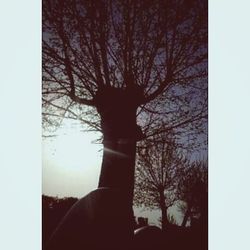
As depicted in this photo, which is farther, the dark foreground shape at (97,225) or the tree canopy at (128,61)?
the tree canopy at (128,61)

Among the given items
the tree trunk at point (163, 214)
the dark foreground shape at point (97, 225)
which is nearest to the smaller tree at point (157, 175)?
the tree trunk at point (163, 214)

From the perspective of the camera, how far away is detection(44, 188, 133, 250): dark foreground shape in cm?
204

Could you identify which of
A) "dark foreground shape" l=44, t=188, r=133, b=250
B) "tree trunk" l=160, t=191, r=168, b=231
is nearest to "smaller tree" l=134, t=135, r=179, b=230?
"tree trunk" l=160, t=191, r=168, b=231

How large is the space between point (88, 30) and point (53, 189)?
912mm

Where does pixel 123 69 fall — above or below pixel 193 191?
above

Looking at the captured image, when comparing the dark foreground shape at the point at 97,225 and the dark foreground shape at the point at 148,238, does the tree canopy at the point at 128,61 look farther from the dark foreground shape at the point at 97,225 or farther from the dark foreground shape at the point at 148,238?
the dark foreground shape at the point at 148,238

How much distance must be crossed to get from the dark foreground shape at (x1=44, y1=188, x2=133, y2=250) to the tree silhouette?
71 millimetres

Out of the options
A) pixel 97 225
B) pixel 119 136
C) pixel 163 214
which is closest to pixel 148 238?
pixel 163 214

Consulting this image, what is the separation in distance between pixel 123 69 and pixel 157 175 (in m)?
0.63

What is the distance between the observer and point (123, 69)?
218cm

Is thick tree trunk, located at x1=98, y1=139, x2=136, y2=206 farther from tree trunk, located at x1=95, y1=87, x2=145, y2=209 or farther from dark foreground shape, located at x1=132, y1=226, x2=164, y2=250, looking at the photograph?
dark foreground shape, located at x1=132, y1=226, x2=164, y2=250

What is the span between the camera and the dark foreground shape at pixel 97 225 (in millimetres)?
2037

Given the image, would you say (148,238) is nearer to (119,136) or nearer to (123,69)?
(119,136)

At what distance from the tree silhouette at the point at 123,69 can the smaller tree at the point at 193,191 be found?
0.84 ft
